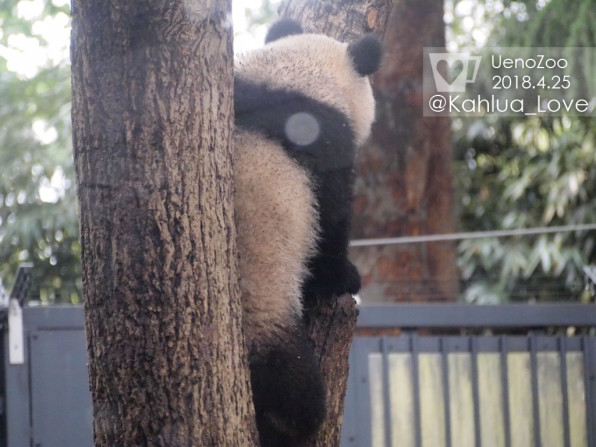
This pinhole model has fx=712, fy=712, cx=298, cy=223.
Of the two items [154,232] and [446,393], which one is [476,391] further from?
[154,232]

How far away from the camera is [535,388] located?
3334 mm

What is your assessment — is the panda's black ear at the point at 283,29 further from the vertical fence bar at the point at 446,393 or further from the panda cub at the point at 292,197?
the vertical fence bar at the point at 446,393

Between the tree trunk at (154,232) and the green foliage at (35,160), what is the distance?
3737 mm

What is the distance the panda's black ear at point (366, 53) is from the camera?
1987mm

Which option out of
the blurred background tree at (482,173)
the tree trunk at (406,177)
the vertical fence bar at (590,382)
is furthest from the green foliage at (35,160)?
the vertical fence bar at (590,382)

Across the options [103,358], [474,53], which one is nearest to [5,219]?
[474,53]

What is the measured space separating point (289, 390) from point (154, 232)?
1.95ft

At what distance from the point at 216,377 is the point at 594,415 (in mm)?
2745

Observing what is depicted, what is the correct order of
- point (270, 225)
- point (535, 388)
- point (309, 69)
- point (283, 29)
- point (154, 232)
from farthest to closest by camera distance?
point (535, 388) → point (283, 29) → point (309, 69) → point (270, 225) → point (154, 232)

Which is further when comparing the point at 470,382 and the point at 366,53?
the point at 470,382

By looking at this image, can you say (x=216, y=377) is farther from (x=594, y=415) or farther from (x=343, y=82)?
(x=594, y=415)

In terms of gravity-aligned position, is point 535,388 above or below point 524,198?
below

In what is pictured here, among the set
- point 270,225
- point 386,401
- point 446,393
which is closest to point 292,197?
point 270,225

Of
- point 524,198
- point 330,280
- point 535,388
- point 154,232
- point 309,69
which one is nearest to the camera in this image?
point 154,232
